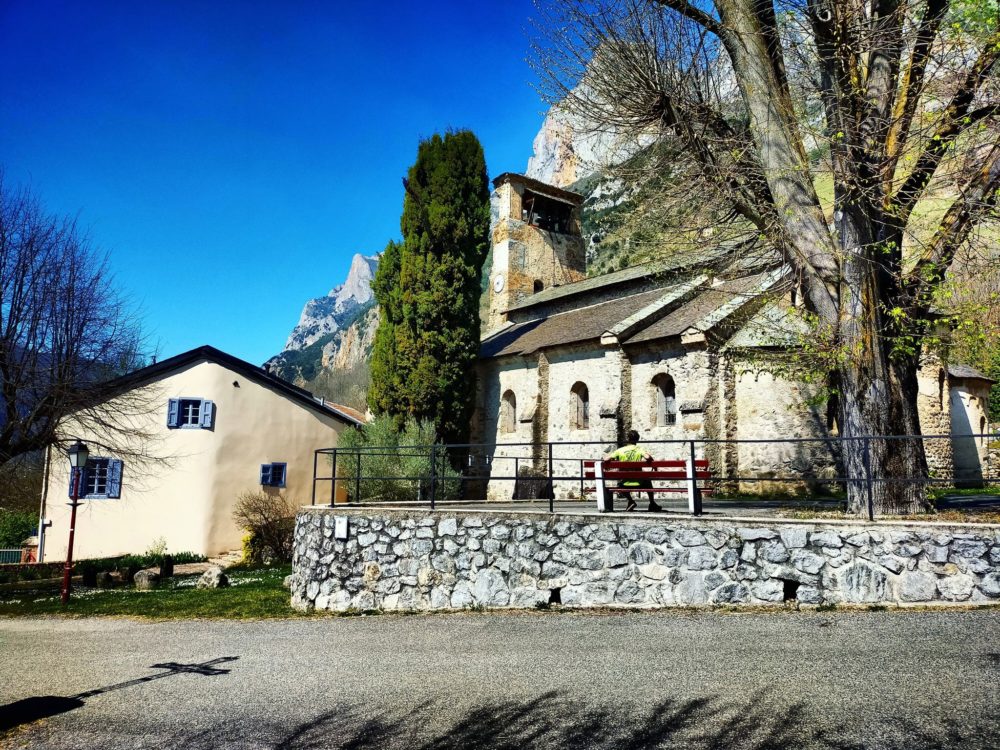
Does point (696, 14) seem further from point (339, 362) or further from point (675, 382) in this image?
point (339, 362)

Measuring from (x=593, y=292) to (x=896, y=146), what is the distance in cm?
1834

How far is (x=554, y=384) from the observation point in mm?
23750

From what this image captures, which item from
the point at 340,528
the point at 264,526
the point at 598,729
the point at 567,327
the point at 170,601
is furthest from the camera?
the point at 567,327

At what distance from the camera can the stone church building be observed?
675 inches

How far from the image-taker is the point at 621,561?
Answer: 9.24 metres

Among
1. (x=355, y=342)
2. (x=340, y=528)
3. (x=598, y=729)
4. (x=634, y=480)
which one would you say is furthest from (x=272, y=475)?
(x=355, y=342)

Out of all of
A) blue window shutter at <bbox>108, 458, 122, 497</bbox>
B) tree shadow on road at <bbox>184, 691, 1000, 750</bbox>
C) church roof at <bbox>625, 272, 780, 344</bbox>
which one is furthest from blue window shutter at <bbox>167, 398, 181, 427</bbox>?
tree shadow on road at <bbox>184, 691, 1000, 750</bbox>

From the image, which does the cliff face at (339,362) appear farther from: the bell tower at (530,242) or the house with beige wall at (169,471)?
the house with beige wall at (169,471)

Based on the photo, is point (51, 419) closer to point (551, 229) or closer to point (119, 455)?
point (119, 455)

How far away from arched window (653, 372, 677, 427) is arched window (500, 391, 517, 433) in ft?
22.5

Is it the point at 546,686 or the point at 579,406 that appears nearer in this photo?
the point at 546,686

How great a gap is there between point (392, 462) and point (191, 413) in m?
6.37

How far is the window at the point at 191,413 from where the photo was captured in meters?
19.8

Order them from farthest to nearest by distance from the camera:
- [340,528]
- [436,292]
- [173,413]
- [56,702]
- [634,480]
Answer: [436,292]
[173,413]
[340,528]
[634,480]
[56,702]
